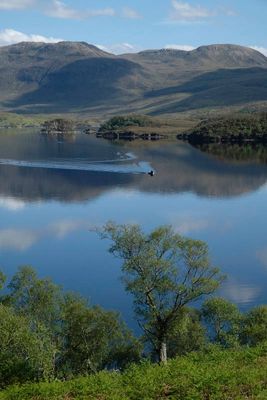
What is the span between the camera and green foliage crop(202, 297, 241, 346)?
98.9 feet

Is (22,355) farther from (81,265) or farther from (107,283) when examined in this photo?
(81,265)

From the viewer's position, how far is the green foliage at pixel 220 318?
30.2 metres

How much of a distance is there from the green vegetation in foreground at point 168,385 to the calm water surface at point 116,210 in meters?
19.9

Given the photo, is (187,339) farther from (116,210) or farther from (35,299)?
(116,210)

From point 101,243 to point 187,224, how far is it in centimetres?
1265

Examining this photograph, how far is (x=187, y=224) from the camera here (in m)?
67.6

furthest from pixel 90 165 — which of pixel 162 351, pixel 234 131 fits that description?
pixel 162 351

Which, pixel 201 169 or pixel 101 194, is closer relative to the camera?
pixel 101 194

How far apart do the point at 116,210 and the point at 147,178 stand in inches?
1100

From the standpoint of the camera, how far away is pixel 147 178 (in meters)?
104

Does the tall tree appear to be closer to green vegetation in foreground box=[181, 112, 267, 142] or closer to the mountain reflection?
the mountain reflection

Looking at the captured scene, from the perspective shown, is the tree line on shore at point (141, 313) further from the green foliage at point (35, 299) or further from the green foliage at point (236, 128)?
the green foliage at point (236, 128)

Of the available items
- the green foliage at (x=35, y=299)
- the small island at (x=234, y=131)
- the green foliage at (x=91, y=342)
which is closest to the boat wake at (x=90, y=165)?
the small island at (x=234, y=131)

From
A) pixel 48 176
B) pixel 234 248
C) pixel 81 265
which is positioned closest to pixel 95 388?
pixel 81 265
